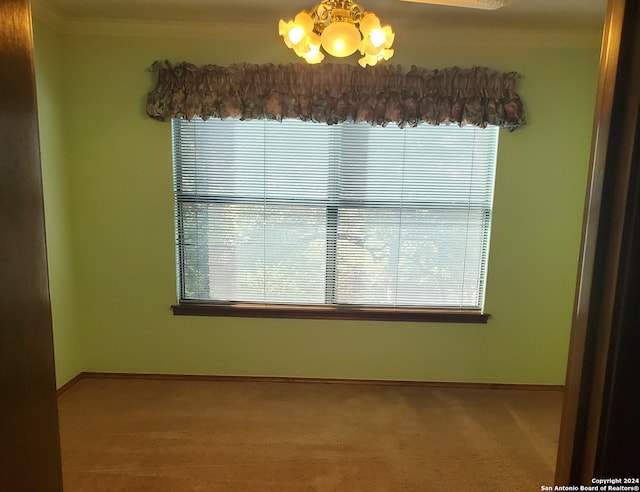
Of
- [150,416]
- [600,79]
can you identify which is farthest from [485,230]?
[150,416]

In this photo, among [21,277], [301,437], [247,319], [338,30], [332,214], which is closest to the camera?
[21,277]

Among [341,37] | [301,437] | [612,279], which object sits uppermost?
[341,37]

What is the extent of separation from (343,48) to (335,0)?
8.3 inches

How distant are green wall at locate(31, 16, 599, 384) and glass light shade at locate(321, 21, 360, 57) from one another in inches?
47.4

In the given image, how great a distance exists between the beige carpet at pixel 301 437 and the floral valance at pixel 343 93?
1.84m

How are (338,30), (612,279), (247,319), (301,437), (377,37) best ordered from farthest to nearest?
(247,319), (301,437), (377,37), (338,30), (612,279)

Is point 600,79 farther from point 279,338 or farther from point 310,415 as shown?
point 279,338

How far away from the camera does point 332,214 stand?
2.77 m

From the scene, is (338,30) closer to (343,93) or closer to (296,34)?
(296,34)

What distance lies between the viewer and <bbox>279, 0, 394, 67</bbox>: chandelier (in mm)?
1487

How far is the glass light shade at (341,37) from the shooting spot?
1.47 m

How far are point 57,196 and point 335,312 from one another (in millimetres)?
1974

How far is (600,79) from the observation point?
621 millimetres

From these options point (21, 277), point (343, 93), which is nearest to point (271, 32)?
point (343, 93)
